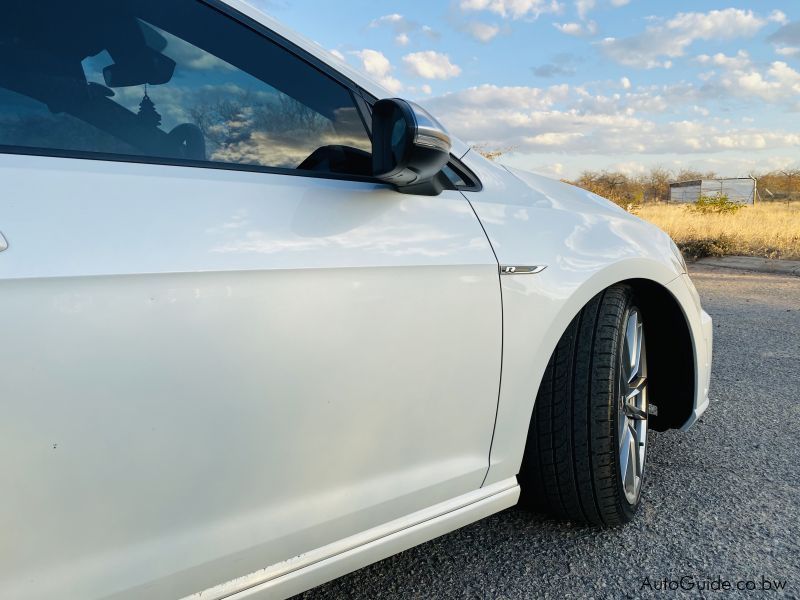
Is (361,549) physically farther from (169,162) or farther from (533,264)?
(169,162)

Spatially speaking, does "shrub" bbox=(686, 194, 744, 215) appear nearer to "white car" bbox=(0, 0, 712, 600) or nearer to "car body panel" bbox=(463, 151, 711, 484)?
"car body panel" bbox=(463, 151, 711, 484)

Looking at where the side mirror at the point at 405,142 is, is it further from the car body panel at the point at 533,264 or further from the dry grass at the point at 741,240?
the dry grass at the point at 741,240

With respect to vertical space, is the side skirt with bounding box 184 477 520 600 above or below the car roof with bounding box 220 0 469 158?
below

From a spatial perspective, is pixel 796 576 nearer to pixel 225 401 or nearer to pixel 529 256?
pixel 529 256

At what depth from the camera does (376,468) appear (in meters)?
1.34

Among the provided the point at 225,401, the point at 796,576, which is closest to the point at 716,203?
the point at 796,576

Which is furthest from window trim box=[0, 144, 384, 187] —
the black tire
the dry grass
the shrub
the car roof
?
the shrub

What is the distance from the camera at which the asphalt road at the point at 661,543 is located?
168 centimetres

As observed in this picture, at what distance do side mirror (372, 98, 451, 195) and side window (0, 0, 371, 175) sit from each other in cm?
19

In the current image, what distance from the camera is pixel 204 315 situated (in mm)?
1048

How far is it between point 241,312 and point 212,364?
10cm

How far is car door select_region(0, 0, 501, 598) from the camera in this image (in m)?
0.95

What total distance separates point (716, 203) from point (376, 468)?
18656 millimetres

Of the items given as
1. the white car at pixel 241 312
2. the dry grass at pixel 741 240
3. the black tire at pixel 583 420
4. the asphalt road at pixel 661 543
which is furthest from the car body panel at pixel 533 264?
the dry grass at pixel 741 240
